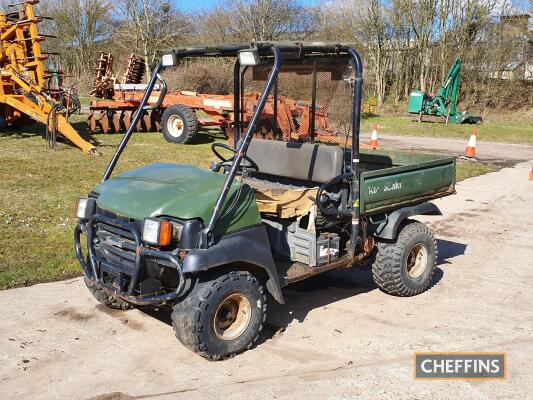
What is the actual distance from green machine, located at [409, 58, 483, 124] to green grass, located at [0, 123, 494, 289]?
10990mm

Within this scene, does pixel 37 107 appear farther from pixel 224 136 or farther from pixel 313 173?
pixel 313 173

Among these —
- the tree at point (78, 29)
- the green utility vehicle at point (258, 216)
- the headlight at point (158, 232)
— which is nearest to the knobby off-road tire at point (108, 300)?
the green utility vehicle at point (258, 216)

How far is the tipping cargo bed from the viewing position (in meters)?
4.56

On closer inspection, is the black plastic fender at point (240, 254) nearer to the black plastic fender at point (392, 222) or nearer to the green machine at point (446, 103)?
the black plastic fender at point (392, 222)

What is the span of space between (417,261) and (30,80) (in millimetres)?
10789

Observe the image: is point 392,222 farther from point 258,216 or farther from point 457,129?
point 457,129

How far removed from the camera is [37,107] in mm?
12781

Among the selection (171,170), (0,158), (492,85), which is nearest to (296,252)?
(171,170)

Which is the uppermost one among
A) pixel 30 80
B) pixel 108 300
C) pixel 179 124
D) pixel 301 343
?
pixel 30 80

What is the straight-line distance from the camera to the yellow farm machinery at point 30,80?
1257 centimetres

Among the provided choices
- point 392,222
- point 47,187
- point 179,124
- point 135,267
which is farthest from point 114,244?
point 179,124

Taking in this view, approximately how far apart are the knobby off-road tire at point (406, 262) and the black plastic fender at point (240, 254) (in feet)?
4.27

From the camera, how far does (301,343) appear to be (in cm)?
407

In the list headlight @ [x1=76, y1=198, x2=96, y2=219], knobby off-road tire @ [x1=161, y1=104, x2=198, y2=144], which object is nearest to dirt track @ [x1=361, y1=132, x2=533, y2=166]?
knobby off-road tire @ [x1=161, y1=104, x2=198, y2=144]
